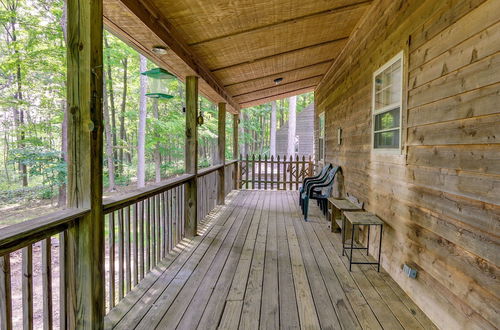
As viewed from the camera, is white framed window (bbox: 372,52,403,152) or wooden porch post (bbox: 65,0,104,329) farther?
white framed window (bbox: 372,52,403,152)

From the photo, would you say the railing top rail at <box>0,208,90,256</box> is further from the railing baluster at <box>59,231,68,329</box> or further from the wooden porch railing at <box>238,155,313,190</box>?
the wooden porch railing at <box>238,155,313,190</box>

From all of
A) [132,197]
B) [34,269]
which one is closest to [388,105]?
[132,197]

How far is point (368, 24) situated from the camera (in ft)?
11.4

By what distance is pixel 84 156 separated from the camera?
1.67 m

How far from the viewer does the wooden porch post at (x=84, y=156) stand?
1655 mm

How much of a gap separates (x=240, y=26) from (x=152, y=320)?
9.34 ft

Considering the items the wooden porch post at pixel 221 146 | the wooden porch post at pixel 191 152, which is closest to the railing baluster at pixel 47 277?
the wooden porch post at pixel 191 152

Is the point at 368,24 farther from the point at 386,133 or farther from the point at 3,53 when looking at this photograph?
the point at 3,53

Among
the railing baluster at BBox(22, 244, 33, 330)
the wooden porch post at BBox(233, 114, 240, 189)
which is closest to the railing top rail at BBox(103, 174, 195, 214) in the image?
the railing baluster at BBox(22, 244, 33, 330)

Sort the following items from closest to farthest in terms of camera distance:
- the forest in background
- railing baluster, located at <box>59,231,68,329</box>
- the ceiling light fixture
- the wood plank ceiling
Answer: railing baluster, located at <box>59,231,68,329</box>
the wood plank ceiling
the ceiling light fixture
the forest in background

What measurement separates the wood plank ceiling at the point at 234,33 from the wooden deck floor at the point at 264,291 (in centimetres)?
223

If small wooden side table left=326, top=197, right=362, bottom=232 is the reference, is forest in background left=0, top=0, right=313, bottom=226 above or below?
above

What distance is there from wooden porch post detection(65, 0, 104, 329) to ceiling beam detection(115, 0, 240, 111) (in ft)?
1.25

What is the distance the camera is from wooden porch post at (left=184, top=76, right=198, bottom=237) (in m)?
3.78
